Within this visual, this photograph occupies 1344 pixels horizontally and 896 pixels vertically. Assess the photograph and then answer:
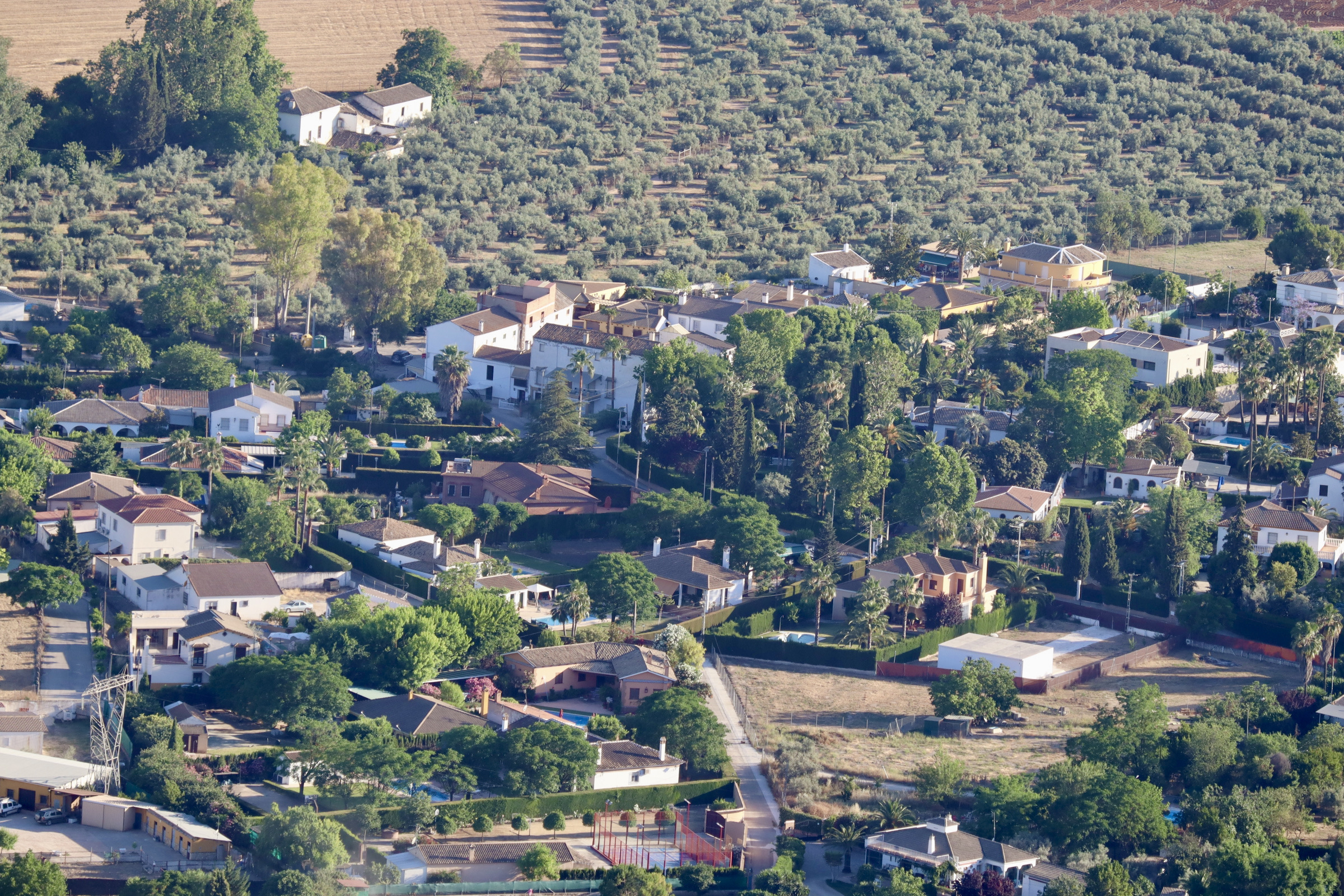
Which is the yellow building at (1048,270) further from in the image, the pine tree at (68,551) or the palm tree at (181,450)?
the pine tree at (68,551)

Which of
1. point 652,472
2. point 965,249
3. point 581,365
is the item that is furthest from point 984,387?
point 965,249

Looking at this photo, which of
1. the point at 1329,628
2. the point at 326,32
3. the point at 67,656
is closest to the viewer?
the point at 67,656

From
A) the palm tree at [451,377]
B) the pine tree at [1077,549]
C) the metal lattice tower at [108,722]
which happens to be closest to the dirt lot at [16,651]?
the metal lattice tower at [108,722]

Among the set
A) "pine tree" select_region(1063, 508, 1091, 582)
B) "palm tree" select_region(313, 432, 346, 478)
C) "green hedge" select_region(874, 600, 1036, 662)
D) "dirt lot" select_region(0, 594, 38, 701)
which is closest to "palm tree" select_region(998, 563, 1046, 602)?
"green hedge" select_region(874, 600, 1036, 662)

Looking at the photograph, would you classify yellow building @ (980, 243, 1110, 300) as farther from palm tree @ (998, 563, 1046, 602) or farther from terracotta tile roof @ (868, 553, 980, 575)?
terracotta tile roof @ (868, 553, 980, 575)

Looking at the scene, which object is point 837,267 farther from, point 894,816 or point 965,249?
point 894,816

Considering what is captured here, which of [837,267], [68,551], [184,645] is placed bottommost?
[184,645]
